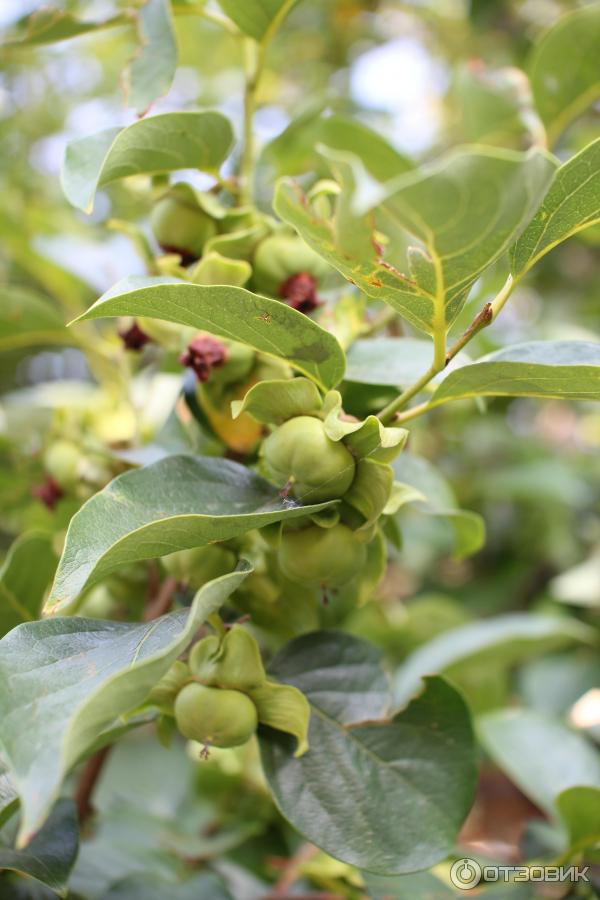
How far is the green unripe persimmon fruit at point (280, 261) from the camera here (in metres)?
0.62

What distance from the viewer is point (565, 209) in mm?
462

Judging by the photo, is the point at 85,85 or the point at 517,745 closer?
the point at 517,745

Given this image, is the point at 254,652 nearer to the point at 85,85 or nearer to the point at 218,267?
the point at 218,267

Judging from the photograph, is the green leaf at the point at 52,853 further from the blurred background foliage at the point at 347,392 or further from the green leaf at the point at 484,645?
the green leaf at the point at 484,645

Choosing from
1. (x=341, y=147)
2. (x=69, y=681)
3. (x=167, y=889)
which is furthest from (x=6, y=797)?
(x=341, y=147)

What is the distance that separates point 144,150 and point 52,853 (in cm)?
49

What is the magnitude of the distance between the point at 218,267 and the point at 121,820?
2.28 ft

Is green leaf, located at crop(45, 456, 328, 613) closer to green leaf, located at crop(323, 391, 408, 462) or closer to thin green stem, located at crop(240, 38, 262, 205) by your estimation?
green leaf, located at crop(323, 391, 408, 462)

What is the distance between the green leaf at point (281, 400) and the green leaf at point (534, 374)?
0.08 meters

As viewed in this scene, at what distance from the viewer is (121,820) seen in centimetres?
96

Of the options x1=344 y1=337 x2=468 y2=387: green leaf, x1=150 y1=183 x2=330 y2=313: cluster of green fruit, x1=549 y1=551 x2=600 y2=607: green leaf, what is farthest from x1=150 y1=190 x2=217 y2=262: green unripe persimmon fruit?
x1=549 y1=551 x2=600 y2=607: green leaf

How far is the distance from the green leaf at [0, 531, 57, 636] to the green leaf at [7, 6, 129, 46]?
432mm

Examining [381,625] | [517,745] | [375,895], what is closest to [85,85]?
[381,625]

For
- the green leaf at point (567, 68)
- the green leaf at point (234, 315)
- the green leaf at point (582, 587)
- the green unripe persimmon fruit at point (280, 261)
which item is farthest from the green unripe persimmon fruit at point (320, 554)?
the green leaf at point (582, 587)
